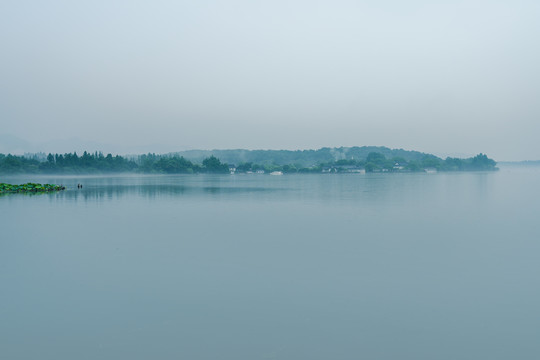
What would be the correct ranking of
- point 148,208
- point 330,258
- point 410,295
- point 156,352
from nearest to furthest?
point 156,352
point 410,295
point 330,258
point 148,208

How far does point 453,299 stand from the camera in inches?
370

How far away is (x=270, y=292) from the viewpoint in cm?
996

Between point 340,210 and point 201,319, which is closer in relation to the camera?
point 201,319

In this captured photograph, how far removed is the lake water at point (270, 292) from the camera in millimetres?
7168

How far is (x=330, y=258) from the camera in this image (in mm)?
13484

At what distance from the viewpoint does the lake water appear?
7.17 m

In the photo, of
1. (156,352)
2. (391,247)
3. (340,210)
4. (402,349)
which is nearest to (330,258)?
(391,247)

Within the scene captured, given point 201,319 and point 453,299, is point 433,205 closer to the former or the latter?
point 453,299

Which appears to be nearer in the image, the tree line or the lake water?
the lake water

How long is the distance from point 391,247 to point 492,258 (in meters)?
3.40

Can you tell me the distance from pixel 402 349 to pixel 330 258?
21.3 ft

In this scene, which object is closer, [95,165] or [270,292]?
[270,292]

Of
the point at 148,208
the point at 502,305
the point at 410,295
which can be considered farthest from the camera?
the point at 148,208

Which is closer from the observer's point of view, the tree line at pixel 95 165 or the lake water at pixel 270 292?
the lake water at pixel 270 292
